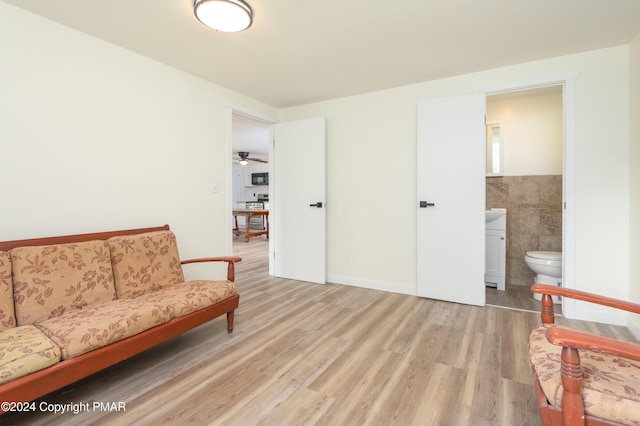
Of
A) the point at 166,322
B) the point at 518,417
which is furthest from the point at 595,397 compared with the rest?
the point at 166,322

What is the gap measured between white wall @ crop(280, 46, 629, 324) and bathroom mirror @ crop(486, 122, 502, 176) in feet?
3.82

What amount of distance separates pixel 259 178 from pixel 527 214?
27.1ft

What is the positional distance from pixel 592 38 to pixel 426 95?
138cm

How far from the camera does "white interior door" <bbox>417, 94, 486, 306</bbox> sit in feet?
9.90

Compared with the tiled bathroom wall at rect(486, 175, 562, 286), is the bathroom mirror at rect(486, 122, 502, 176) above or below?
above

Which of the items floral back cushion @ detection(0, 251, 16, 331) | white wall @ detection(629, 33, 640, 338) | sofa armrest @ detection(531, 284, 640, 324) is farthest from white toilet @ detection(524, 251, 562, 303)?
floral back cushion @ detection(0, 251, 16, 331)

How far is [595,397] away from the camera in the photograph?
1.00 m

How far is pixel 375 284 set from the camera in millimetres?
3684

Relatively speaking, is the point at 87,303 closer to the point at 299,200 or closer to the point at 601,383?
the point at 299,200

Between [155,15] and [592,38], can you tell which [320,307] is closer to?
[155,15]

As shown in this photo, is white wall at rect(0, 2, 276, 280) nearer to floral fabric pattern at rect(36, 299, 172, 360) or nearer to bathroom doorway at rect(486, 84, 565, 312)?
floral fabric pattern at rect(36, 299, 172, 360)

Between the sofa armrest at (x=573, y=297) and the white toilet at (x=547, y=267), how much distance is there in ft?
6.43

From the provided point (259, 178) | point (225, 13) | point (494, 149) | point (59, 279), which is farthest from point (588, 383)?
point (259, 178)

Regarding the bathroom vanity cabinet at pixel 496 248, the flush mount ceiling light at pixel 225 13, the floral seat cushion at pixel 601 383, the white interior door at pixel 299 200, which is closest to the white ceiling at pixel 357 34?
the flush mount ceiling light at pixel 225 13
